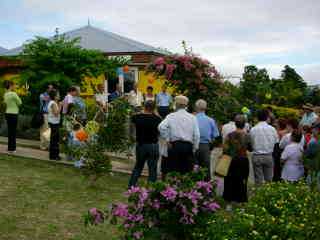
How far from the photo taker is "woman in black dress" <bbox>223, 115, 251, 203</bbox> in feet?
29.0

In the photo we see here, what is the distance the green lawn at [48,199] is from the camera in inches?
265

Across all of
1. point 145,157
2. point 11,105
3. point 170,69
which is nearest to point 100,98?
point 11,105

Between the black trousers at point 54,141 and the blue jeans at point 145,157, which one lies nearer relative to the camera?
the blue jeans at point 145,157

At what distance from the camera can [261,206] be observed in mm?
4930

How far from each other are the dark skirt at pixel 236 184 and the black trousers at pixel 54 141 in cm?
465

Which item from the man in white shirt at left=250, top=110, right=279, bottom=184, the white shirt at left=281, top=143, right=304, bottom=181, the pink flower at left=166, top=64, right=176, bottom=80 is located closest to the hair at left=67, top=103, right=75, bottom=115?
the pink flower at left=166, top=64, right=176, bottom=80

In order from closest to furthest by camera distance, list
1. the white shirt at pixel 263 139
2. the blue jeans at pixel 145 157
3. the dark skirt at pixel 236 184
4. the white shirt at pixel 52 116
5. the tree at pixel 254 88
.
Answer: the dark skirt at pixel 236 184, the blue jeans at pixel 145 157, the white shirt at pixel 263 139, the white shirt at pixel 52 116, the tree at pixel 254 88

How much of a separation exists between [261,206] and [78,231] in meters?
2.85

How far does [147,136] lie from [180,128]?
3.09 ft

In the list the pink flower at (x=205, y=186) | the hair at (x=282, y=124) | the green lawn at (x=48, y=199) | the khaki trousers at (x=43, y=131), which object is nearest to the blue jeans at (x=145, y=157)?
the green lawn at (x=48, y=199)

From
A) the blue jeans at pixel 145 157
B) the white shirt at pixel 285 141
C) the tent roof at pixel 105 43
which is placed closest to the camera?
the blue jeans at pixel 145 157

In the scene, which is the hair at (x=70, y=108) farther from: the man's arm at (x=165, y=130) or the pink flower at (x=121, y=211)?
the pink flower at (x=121, y=211)

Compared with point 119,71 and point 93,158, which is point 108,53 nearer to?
point 119,71

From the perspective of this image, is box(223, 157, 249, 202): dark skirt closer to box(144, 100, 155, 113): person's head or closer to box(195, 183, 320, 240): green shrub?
box(144, 100, 155, 113): person's head
